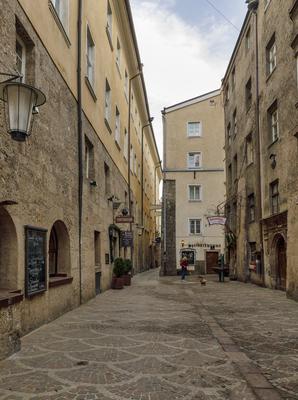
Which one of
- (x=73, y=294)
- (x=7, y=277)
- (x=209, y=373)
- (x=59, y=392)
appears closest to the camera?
(x=59, y=392)

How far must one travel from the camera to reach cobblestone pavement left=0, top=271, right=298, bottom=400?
14.7 ft

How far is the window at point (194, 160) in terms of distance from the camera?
118ft

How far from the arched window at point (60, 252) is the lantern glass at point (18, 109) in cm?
531

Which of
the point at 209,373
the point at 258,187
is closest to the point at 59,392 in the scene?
the point at 209,373

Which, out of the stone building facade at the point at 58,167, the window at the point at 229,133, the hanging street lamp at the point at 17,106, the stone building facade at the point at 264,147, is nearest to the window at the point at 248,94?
the stone building facade at the point at 264,147

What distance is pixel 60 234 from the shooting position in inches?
406

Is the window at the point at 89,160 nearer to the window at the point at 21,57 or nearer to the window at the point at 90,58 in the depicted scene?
the window at the point at 90,58

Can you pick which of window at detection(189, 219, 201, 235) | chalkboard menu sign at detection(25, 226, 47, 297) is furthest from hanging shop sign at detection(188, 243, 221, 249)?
→ chalkboard menu sign at detection(25, 226, 47, 297)

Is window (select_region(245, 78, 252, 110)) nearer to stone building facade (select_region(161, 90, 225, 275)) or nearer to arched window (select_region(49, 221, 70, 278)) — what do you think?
stone building facade (select_region(161, 90, 225, 275))

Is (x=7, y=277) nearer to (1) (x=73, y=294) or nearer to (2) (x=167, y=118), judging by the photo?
(1) (x=73, y=294)

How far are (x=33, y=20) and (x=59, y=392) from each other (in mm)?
6545

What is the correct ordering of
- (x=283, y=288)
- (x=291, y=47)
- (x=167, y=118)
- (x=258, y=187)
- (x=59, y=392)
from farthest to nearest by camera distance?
(x=167, y=118)
(x=258, y=187)
(x=283, y=288)
(x=291, y=47)
(x=59, y=392)

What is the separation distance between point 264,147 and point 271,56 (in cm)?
388

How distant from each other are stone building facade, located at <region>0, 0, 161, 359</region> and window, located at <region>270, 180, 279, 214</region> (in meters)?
6.63
